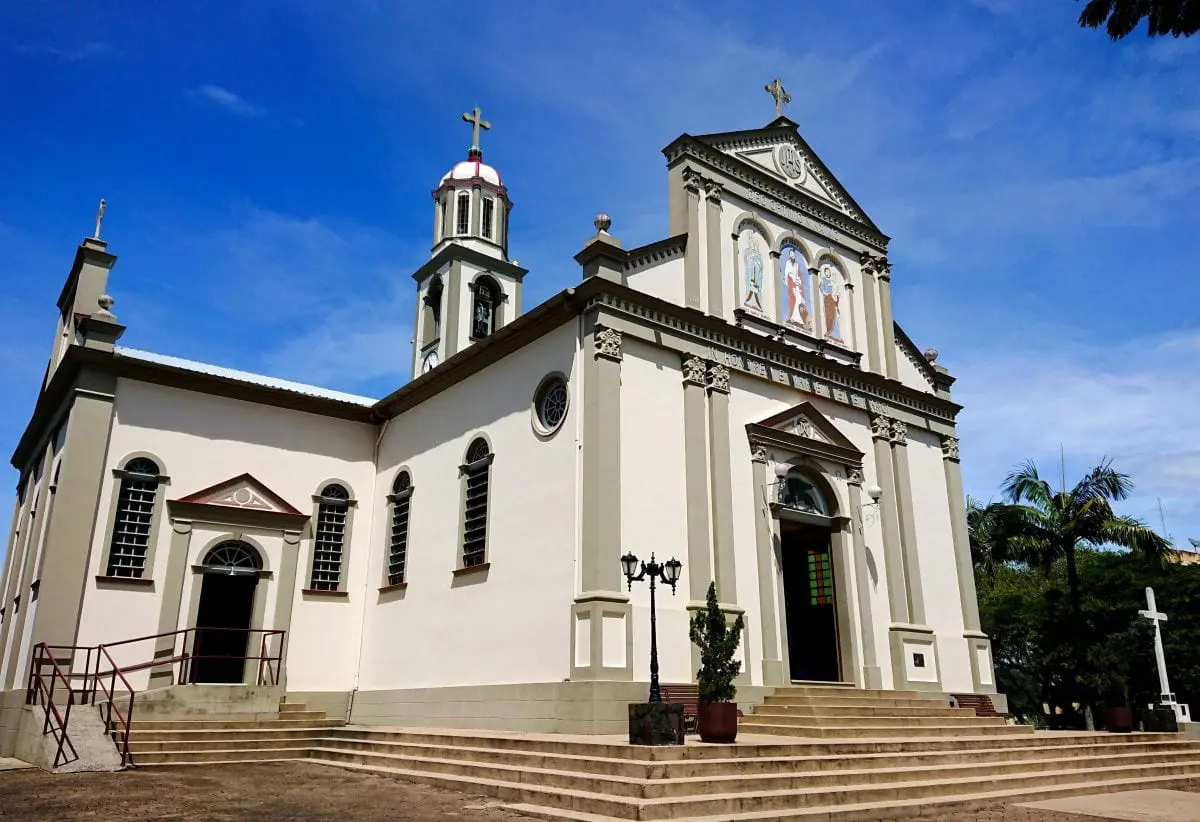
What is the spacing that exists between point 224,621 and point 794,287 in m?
13.4

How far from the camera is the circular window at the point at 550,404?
1520 cm

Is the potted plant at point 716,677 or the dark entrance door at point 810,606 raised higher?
the dark entrance door at point 810,606

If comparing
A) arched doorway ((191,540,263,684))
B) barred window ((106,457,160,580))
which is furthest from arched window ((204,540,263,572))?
barred window ((106,457,160,580))

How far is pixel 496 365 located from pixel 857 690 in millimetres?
8700

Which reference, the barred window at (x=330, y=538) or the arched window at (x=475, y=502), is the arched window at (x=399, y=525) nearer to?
the barred window at (x=330, y=538)

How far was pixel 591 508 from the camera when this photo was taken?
1381cm

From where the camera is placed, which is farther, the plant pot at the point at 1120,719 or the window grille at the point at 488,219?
the window grille at the point at 488,219

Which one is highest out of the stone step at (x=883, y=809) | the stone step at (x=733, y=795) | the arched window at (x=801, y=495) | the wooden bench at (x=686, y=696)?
the arched window at (x=801, y=495)

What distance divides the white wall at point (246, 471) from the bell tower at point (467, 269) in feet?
20.4

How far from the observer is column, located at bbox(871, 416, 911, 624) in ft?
57.9

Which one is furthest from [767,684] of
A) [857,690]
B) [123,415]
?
[123,415]

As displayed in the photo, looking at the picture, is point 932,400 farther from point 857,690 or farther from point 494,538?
point 494,538

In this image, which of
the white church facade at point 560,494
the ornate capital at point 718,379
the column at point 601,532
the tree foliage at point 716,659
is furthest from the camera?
the ornate capital at point 718,379

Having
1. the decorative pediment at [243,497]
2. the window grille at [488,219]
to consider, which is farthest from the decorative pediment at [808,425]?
the window grille at [488,219]
